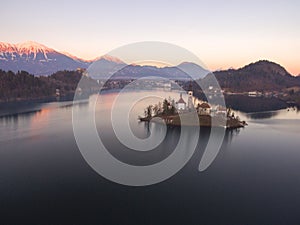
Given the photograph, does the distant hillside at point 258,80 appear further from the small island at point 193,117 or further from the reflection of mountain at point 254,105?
the small island at point 193,117

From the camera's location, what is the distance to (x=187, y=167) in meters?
11.3

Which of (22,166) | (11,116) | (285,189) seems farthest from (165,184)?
(11,116)

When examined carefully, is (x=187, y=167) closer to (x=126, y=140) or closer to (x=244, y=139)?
(x=126, y=140)

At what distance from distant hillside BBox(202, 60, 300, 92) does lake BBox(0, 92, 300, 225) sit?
50845mm

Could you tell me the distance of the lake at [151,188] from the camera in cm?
748

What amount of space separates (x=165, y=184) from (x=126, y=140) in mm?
5863

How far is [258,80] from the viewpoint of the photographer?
72.2 metres

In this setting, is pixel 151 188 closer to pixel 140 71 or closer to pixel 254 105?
pixel 254 105

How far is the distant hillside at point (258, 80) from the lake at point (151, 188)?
50845mm

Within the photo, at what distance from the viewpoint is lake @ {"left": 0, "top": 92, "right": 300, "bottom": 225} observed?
7477 millimetres

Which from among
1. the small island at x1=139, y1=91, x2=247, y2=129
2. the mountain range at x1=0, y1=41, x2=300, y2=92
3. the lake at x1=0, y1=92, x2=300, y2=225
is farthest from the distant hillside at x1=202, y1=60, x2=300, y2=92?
the lake at x1=0, y1=92, x2=300, y2=225

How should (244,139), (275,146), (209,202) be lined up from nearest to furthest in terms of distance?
(209,202) < (275,146) < (244,139)

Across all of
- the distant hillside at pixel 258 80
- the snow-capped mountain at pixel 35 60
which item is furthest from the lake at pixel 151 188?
the snow-capped mountain at pixel 35 60

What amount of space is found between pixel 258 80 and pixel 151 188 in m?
70.3
